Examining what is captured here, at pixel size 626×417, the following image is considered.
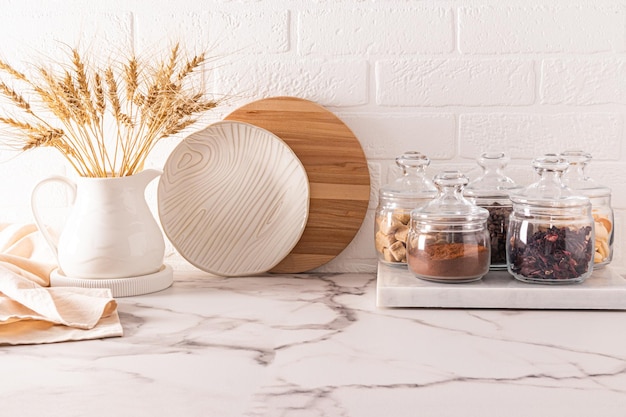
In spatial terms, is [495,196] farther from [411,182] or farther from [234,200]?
[234,200]

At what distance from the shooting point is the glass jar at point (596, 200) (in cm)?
131

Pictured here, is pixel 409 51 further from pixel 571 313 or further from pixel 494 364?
pixel 494 364

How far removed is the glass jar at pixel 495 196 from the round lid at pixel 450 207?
6 cm

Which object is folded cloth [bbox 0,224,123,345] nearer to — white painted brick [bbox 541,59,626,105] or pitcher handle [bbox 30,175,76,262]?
pitcher handle [bbox 30,175,76,262]

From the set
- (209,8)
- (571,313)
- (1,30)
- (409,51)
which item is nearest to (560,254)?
(571,313)

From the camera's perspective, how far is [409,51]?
147 cm

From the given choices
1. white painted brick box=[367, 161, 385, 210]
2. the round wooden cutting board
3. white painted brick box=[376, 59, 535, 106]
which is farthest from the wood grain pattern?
white painted brick box=[376, 59, 535, 106]

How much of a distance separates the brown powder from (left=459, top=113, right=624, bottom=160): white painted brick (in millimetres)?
313

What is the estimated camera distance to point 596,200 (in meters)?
1.32

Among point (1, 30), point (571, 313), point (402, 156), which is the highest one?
point (1, 30)

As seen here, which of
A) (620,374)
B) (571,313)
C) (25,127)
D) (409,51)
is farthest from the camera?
(409,51)

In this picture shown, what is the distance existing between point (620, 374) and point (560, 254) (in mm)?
335

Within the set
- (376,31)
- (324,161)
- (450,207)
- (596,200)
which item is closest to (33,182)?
(324,161)

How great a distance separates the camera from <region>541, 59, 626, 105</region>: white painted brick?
1442 millimetres
